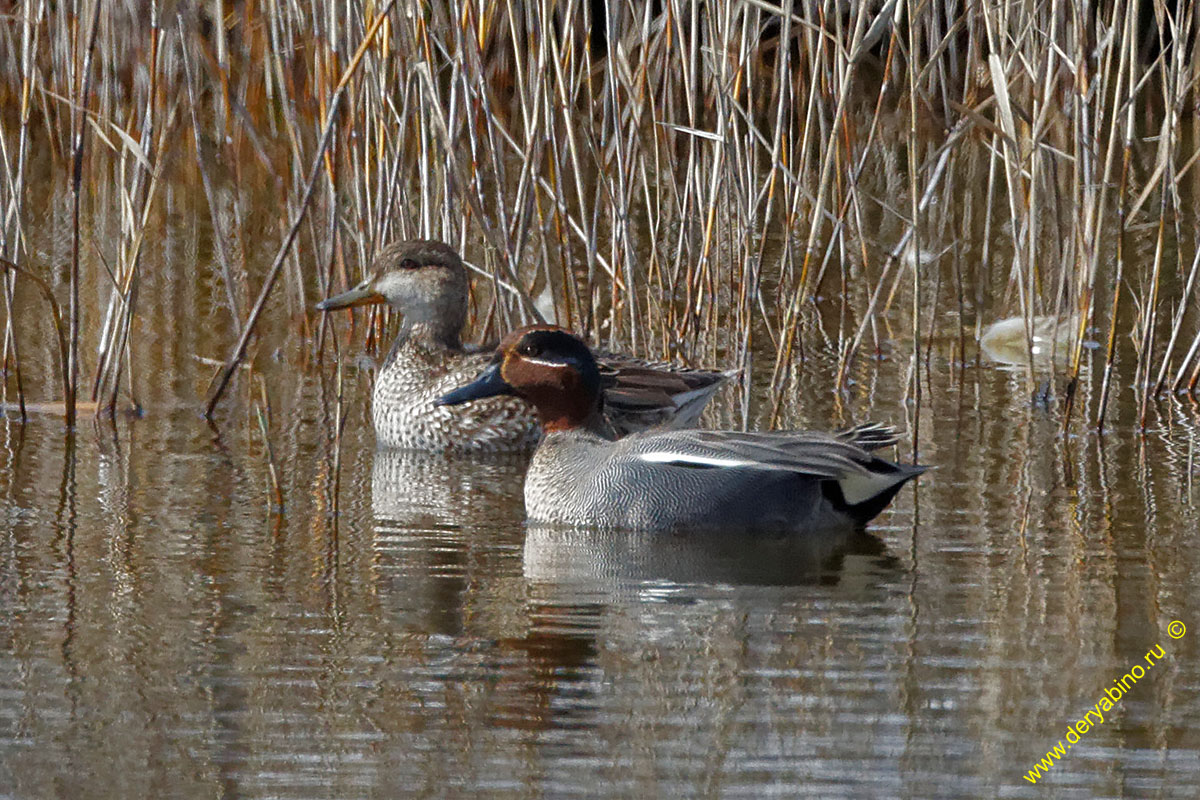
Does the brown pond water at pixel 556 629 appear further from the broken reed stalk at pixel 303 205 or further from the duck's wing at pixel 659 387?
the duck's wing at pixel 659 387

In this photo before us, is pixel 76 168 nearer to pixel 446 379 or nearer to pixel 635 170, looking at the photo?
pixel 446 379

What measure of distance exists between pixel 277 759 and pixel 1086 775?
152 cm

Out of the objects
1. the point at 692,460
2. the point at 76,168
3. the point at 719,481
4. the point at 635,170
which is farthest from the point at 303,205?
the point at 635,170

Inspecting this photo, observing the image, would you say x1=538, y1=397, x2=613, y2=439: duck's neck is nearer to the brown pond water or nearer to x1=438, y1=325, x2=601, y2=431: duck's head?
x1=438, y1=325, x2=601, y2=431: duck's head

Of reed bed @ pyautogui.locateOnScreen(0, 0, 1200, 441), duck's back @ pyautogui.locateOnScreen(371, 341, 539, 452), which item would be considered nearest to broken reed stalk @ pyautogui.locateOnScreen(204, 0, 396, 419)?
reed bed @ pyautogui.locateOnScreen(0, 0, 1200, 441)

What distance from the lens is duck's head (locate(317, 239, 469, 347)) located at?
24.8ft

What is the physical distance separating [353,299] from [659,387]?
55.1 inches

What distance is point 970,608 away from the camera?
489cm

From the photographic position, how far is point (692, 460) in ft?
19.3

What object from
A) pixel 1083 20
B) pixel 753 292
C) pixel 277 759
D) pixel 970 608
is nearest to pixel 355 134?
pixel 753 292

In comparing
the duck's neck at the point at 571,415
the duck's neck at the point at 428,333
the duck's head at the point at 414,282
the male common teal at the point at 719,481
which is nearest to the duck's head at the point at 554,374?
the duck's neck at the point at 571,415

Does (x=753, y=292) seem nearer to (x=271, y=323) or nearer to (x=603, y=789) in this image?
(x=271, y=323)

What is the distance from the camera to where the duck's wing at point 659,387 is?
6945mm

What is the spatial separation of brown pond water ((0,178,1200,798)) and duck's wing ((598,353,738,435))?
0.44 m
